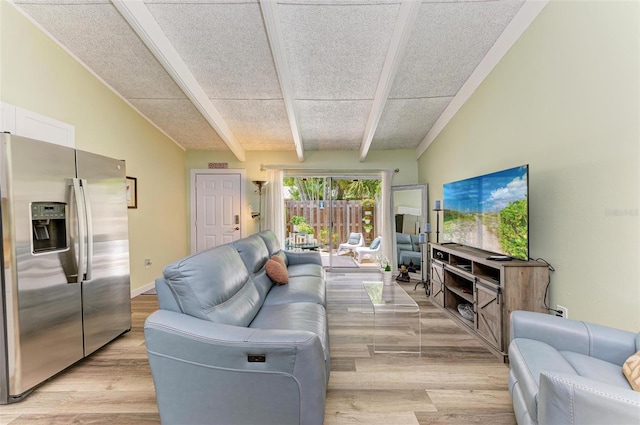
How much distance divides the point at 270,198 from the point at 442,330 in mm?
3596

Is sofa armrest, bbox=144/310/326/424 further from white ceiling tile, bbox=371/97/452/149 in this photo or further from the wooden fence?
the wooden fence

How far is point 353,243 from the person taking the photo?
570 centimetres

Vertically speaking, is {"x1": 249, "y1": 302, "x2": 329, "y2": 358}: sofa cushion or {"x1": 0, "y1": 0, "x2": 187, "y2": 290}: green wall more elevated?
{"x1": 0, "y1": 0, "x2": 187, "y2": 290}: green wall

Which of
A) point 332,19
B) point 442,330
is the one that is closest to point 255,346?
point 442,330

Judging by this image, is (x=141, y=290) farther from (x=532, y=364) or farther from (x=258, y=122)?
(x=532, y=364)

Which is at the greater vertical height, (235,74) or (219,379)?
(235,74)

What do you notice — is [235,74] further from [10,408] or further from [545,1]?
[10,408]

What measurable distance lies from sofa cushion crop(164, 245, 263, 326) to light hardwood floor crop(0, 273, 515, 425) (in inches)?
29.3

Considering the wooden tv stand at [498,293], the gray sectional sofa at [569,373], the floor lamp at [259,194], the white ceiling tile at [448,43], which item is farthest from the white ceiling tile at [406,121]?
the gray sectional sofa at [569,373]

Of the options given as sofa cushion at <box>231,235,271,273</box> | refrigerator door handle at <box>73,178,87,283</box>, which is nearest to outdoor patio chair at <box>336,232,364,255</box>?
sofa cushion at <box>231,235,271,273</box>

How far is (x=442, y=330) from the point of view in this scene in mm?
2803

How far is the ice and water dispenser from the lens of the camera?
192 cm

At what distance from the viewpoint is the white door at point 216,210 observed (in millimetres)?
5312

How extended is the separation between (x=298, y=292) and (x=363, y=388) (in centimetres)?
93
